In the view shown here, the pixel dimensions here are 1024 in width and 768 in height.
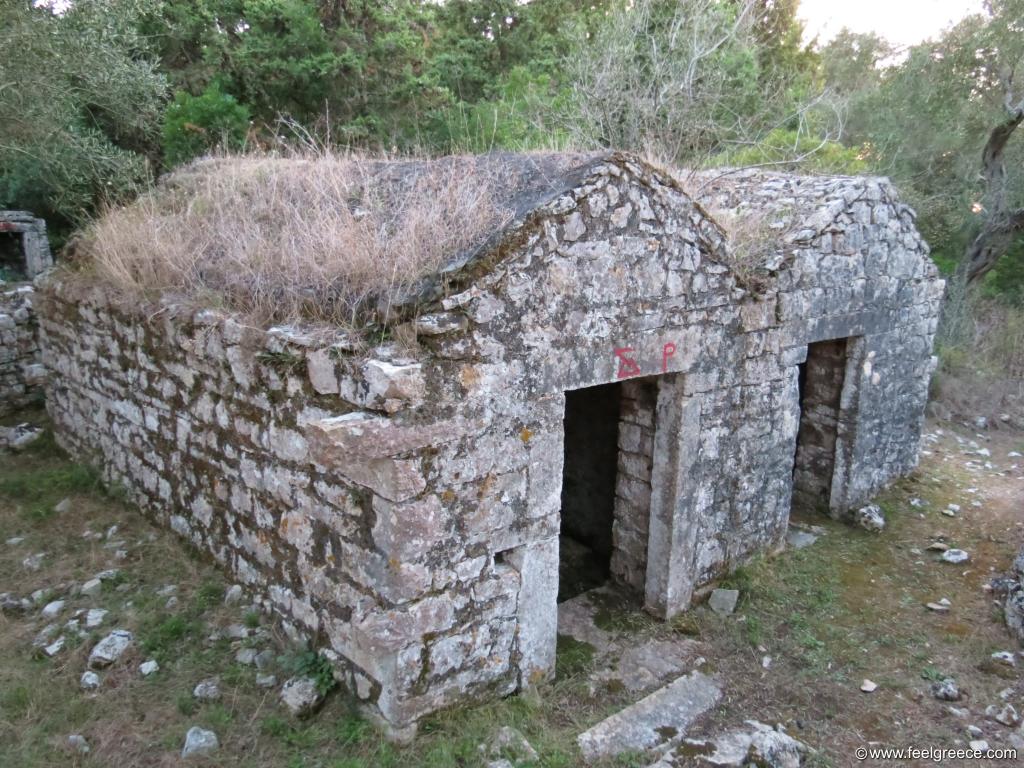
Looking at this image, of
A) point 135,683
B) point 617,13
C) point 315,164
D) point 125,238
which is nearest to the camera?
point 135,683

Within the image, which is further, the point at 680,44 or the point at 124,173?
the point at 680,44

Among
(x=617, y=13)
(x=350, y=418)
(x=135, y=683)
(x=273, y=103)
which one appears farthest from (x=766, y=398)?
(x=273, y=103)

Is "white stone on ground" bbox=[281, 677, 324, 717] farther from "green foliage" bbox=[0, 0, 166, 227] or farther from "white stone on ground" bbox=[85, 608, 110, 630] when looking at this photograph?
"green foliage" bbox=[0, 0, 166, 227]

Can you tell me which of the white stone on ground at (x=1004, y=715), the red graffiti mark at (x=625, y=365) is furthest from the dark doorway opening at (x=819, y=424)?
the red graffiti mark at (x=625, y=365)

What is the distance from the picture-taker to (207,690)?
372 cm

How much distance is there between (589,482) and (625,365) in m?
2.22

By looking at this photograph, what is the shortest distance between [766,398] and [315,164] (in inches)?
163

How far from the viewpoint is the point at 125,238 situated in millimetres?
5441

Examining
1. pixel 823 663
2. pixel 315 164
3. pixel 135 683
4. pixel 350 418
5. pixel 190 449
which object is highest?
pixel 315 164

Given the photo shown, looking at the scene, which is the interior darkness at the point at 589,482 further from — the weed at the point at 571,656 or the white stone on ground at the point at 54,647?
the white stone on ground at the point at 54,647

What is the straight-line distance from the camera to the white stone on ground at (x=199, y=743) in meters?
3.35

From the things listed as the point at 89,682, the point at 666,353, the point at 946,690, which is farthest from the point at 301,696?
the point at 946,690

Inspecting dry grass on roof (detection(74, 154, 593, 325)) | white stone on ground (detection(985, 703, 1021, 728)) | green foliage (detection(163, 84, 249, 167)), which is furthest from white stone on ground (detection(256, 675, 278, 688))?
green foliage (detection(163, 84, 249, 167))

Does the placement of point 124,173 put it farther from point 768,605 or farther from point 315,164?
point 768,605
